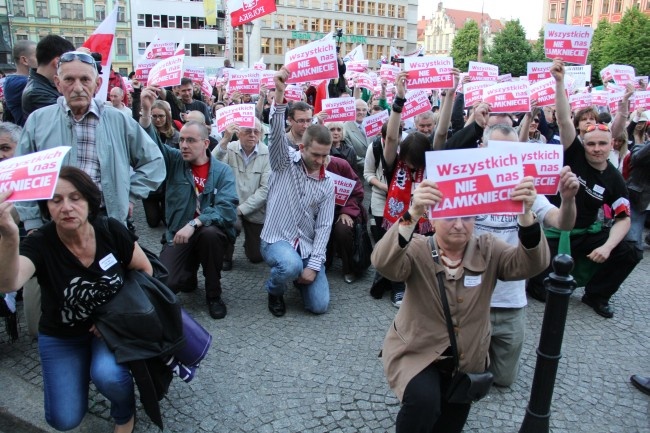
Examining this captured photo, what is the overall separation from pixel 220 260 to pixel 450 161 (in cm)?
297

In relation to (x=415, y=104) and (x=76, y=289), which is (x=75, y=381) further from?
(x=415, y=104)

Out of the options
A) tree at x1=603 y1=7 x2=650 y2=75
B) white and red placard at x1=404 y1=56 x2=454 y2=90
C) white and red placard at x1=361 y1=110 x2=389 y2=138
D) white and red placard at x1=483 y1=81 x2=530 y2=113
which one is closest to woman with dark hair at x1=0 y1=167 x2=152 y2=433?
white and red placard at x1=404 y1=56 x2=454 y2=90

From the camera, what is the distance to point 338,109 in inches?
281

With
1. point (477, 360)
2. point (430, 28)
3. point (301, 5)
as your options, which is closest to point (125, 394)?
point (477, 360)

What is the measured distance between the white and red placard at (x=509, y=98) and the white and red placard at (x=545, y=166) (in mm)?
3266

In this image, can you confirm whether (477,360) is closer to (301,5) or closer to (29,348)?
(29,348)

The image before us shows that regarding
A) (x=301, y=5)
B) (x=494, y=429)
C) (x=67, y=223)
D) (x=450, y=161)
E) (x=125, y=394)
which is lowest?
(x=494, y=429)

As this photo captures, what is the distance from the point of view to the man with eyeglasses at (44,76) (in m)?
4.18

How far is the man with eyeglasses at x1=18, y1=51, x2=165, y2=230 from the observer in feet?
11.4

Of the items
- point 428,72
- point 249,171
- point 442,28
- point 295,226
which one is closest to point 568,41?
point 428,72

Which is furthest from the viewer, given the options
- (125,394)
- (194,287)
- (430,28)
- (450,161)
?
(430,28)

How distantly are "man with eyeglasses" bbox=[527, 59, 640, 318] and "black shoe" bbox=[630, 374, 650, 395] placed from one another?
48.1 inches

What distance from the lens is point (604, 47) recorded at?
4650 cm

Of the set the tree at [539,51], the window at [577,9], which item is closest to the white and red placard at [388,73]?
the tree at [539,51]
